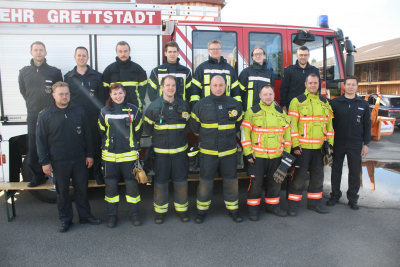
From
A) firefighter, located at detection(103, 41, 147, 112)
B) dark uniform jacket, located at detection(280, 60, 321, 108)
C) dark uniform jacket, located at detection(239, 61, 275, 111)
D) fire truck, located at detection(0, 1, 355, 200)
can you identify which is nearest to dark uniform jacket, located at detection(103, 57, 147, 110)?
firefighter, located at detection(103, 41, 147, 112)

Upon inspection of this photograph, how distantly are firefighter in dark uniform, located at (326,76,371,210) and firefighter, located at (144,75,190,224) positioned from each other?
2366 mm

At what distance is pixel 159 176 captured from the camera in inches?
151

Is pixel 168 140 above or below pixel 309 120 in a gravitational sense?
below

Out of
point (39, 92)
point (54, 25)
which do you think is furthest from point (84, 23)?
point (39, 92)

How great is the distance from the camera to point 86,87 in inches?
162

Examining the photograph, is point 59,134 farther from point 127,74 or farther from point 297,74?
→ point 297,74

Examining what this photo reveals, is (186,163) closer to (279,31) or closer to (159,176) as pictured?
(159,176)

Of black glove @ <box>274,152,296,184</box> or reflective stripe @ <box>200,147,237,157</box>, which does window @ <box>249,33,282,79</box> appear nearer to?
black glove @ <box>274,152,296,184</box>

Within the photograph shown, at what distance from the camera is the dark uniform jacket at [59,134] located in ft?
11.6

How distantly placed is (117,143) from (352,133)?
3.42 meters

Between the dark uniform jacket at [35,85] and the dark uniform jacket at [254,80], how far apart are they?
278cm

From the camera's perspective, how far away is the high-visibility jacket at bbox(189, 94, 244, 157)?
3727 mm

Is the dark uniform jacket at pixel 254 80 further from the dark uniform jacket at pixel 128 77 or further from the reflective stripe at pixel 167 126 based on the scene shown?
the dark uniform jacket at pixel 128 77

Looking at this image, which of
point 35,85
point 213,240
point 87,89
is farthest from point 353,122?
point 35,85
